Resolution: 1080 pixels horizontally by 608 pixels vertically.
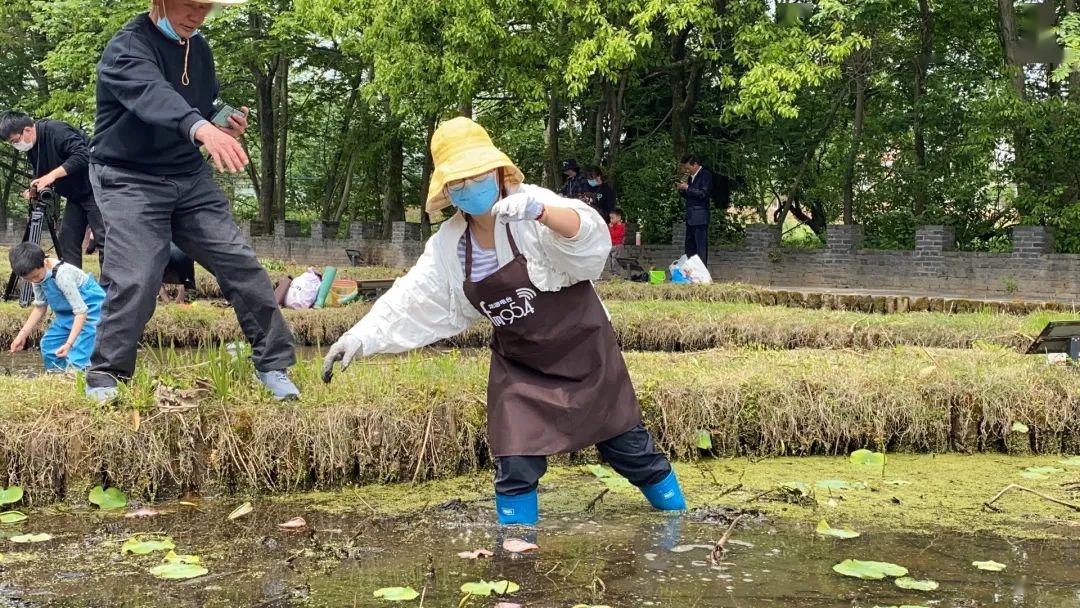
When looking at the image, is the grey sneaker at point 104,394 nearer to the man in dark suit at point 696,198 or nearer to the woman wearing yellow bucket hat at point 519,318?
the woman wearing yellow bucket hat at point 519,318

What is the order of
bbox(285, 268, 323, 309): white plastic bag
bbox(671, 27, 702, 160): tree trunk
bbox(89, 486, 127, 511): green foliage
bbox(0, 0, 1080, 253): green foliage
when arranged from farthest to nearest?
bbox(671, 27, 702, 160): tree trunk → bbox(0, 0, 1080, 253): green foliage → bbox(285, 268, 323, 309): white plastic bag → bbox(89, 486, 127, 511): green foliage

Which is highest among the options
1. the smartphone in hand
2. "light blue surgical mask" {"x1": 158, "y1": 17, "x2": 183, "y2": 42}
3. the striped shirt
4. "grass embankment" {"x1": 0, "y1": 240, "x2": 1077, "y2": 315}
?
"light blue surgical mask" {"x1": 158, "y1": 17, "x2": 183, "y2": 42}

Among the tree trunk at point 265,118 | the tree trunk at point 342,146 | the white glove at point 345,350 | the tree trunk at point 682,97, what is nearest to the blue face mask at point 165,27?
the white glove at point 345,350

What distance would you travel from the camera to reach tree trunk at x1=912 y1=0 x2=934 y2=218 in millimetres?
18391

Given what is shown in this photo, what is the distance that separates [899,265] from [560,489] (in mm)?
14679

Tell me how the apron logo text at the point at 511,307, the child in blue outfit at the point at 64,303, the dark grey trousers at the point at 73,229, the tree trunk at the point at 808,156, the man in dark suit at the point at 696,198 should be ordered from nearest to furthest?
the apron logo text at the point at 511,307 < the child in blue outfit at the point at 64,303 < the dark grey trousers at the point at 73,229 < the man in dark suit at the point at 696,198 < the tree trunk at the point at 808,156

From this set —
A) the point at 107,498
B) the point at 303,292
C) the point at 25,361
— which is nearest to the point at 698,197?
the point at 303,292

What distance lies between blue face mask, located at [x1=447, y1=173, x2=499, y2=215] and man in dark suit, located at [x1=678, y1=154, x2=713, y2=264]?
12657 mm

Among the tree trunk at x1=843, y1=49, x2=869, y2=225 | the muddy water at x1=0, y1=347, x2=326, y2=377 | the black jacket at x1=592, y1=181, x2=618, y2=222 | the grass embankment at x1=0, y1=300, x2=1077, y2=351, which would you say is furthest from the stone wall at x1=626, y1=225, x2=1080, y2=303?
the muddy water at x1=0, y1=347, x2=326, y2=377

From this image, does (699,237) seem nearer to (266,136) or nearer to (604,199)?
(604,199)

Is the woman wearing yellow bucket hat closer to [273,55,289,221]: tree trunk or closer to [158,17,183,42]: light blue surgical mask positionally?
[158,17,183,42]: light blue surgical mask

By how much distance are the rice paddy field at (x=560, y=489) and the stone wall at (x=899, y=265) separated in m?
10.7

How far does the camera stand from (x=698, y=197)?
1631 cm

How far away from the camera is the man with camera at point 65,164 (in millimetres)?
7656
